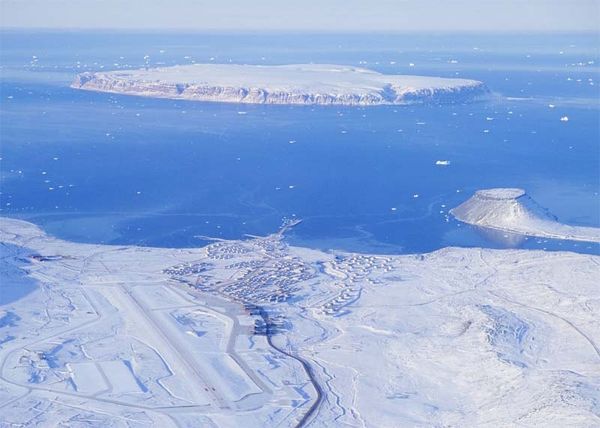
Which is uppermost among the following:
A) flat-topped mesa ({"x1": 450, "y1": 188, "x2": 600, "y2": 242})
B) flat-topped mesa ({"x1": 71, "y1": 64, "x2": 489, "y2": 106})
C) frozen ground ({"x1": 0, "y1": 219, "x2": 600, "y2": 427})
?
flat-topped mesa ({"x1": 71, "y1": 64, "x2": 489, "y2": 106})

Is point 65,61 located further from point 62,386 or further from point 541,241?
point 62,386

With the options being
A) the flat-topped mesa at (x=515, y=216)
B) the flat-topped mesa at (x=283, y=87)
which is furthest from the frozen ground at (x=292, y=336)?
the flat-topped mesa at (x=283, y=87)

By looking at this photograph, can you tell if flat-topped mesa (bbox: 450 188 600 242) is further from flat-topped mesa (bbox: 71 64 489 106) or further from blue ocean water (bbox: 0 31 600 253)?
flat-topped mesa (bbox: 71 64 489 106)

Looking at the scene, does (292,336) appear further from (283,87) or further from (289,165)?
(283,87)

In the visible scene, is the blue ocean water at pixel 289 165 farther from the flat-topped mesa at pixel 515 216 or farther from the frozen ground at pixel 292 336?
the frozen ground at pixel 292 336

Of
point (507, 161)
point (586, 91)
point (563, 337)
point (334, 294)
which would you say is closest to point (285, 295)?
point (334, 294)

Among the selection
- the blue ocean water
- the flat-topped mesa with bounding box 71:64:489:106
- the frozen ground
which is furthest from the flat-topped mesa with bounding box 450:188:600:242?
the flat-topped mesa with bounding box 71:64:489:106
